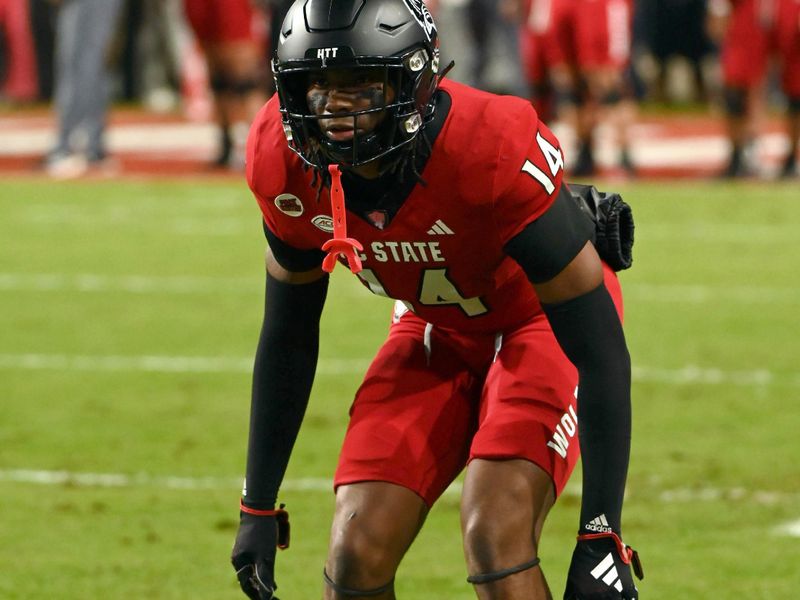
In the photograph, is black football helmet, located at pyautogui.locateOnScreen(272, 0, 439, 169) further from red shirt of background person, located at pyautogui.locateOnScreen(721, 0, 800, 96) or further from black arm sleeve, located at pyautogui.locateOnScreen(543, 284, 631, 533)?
red shirt of background person, located at pyautogui.locateOnScreen(721, 0, 800, 96)

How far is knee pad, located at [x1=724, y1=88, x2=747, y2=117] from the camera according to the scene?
13.2m

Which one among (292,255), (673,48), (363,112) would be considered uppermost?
(363,112)

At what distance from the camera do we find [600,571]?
3414mm

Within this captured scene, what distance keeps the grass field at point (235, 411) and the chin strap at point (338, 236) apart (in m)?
1.50

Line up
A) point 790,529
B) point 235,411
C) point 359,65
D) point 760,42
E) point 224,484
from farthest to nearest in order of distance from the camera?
point 760,42
point 235,411
point 224,484
point 790,529
point 359,65

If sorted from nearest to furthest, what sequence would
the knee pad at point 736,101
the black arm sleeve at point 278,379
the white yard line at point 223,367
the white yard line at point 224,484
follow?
the black arm sleeve at point 278,379, the white yard line at point 224,484, the white yard line at point 223,367, the knee pad at point 736,101

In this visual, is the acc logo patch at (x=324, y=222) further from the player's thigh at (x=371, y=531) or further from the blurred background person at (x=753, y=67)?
→ the blurred background person at (x=753, y=67)

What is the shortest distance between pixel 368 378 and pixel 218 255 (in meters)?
6.67

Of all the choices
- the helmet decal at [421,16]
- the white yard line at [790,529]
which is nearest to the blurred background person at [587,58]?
the white yard line at [790,529]

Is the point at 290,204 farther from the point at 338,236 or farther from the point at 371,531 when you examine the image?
the point at 371,531

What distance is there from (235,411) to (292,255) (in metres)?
3.13

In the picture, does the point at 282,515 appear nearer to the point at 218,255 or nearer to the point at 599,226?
the point at 599,226

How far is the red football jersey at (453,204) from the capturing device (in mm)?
3467

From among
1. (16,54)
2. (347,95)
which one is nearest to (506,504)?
(347,95)
